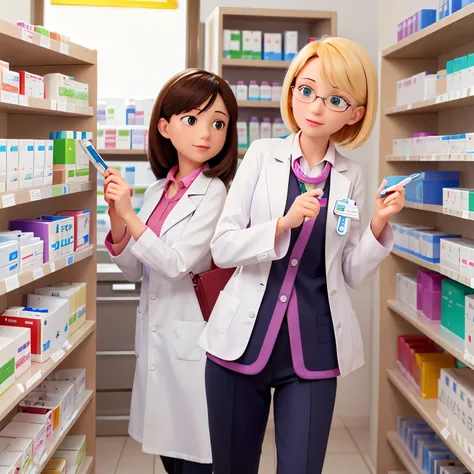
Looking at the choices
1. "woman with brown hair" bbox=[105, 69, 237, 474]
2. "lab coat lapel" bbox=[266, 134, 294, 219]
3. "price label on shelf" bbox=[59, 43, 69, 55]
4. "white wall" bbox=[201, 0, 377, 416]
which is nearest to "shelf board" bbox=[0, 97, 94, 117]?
"price label on shelf" bbox=[59, 43, 69, 55]

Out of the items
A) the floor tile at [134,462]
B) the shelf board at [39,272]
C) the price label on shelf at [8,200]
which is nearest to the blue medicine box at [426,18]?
the shelf board at [39,272]

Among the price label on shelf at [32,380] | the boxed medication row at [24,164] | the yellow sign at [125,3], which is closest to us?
the boxed medication row at [24,164]

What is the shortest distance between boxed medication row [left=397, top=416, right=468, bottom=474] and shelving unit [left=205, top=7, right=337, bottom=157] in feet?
6.43

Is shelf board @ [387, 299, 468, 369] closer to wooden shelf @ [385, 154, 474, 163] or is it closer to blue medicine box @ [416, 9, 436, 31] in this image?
wooden shelf @ [385, 154, 474, 163]

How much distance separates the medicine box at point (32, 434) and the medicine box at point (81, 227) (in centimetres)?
80

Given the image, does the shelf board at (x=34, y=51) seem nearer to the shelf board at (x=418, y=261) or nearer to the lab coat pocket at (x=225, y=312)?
the lab coat pocket at (x=225, y=312)

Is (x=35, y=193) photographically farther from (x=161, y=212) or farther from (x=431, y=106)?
(x=431, y=106)

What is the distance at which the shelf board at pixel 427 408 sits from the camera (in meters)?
2.75

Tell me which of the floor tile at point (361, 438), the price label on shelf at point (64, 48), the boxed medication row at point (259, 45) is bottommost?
the floor tile at point (361, 438)

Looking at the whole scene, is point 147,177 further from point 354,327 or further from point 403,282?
point 354,327

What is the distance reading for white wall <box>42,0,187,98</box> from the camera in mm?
5137

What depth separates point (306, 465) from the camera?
7.26ft

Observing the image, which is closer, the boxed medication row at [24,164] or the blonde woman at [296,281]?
the blonde woman at [296,281]

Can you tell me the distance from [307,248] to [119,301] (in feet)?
8.33
